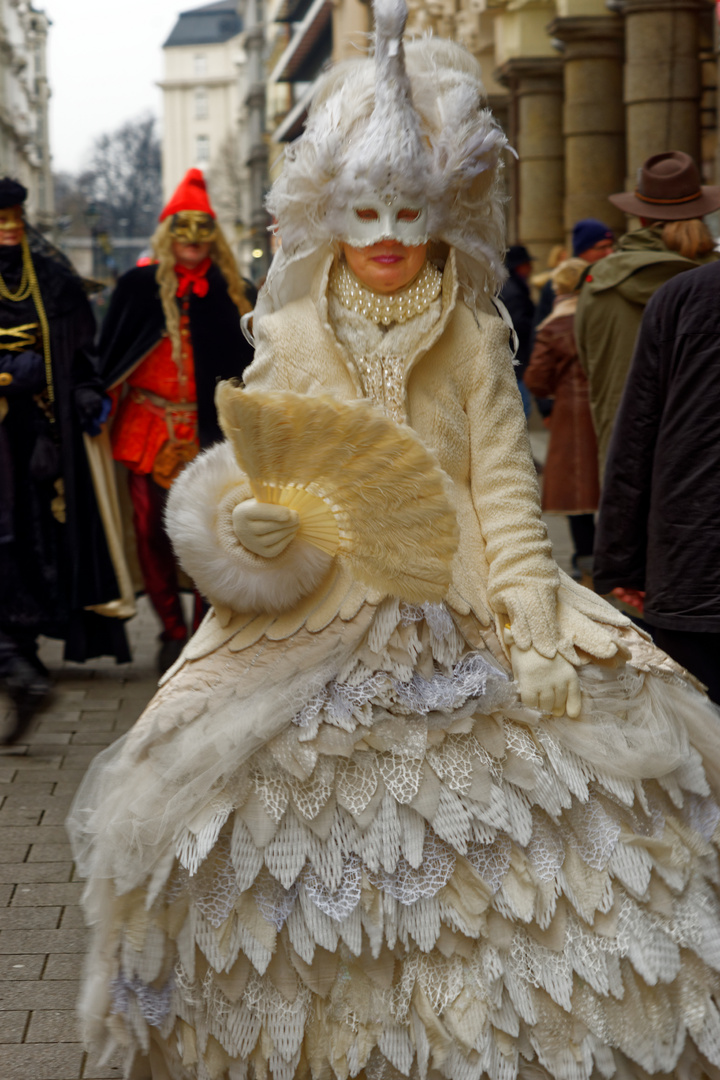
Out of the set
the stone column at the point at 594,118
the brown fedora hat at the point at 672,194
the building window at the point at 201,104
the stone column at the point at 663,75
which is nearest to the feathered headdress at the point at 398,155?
the brown fedora hat at the point at 672,194

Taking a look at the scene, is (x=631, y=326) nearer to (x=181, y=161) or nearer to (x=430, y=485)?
(x=430, y=485)

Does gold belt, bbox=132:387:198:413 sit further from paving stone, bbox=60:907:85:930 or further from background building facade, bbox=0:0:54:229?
background building facade, bbox=0:0:54:229

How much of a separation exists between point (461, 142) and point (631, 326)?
3.14 metres

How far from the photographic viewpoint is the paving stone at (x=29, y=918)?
3.81 meters

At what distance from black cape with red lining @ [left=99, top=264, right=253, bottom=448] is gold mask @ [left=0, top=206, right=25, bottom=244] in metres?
0.53

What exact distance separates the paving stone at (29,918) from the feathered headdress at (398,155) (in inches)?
69.8

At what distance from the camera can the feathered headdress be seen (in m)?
2.98

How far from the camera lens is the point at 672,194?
5.57 meters

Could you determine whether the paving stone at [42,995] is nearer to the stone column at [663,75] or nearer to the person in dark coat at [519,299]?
the person in dark coat at [519,299]

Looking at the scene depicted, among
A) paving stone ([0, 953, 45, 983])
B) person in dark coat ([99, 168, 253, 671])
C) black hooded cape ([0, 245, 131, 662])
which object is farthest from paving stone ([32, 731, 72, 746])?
paving stone ([0, 953, 45, 983])

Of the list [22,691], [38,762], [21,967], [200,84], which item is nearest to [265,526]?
[21,967]

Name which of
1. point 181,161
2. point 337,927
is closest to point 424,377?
point 337,927

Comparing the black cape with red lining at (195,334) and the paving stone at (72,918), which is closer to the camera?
the paving stone at (72,918)

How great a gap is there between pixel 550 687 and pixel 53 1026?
1438mm
